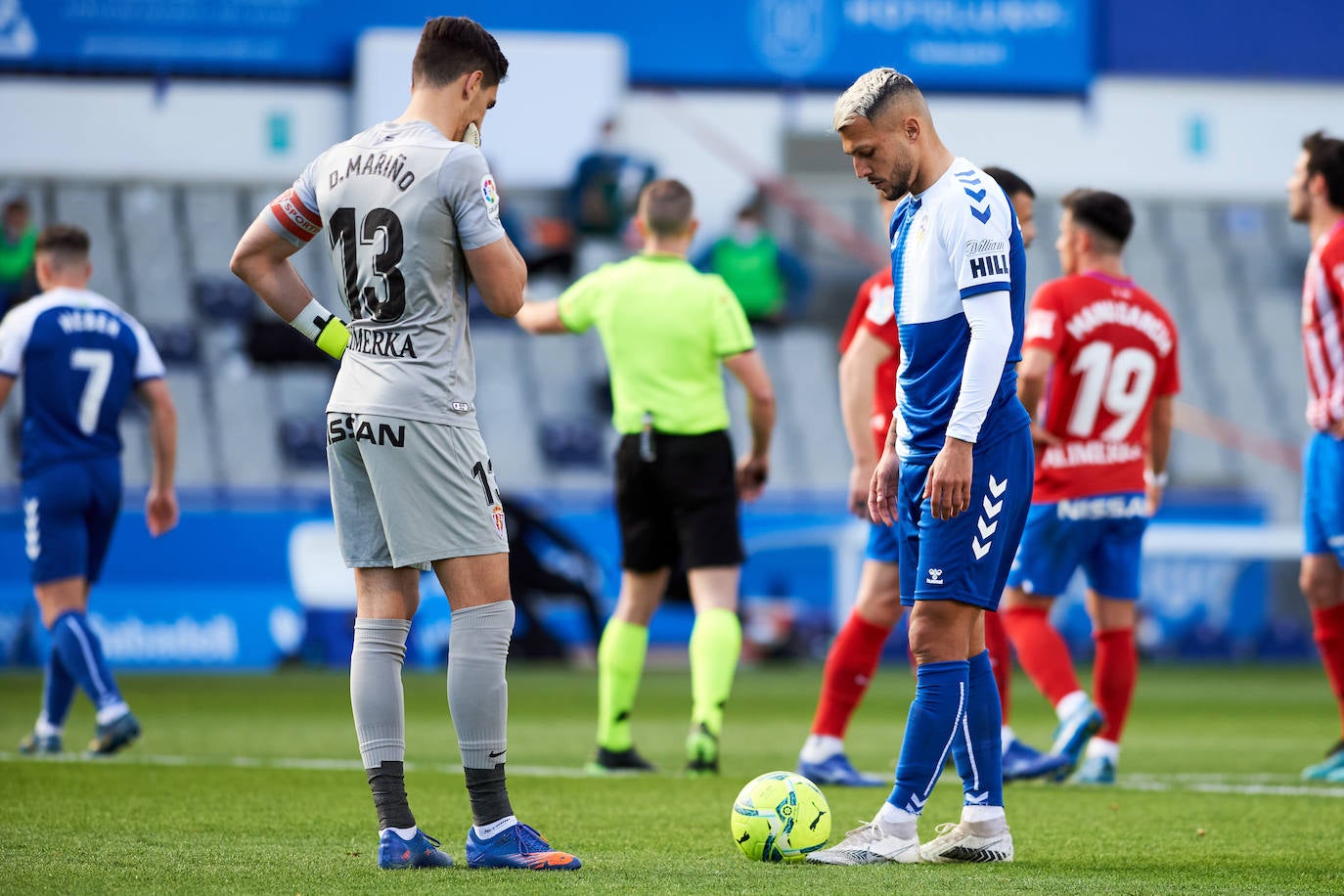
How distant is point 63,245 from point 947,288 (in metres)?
4.34

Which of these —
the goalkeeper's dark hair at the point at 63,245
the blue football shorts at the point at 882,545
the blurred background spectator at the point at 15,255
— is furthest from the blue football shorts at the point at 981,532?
the blurred background spectator at the point at 15,255

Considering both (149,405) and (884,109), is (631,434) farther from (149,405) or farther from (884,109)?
(884,109)

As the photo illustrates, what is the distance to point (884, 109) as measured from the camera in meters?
4.04

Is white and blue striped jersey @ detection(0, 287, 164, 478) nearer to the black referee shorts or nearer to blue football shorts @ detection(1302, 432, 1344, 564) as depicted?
the black referee shorts

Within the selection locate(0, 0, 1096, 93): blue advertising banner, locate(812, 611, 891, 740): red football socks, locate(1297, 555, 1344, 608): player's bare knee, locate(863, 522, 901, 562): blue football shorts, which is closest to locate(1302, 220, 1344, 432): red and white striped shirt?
locate(1297, 555, 1344, 608): player's bare knee

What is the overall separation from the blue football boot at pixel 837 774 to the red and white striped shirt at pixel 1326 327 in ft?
7.01

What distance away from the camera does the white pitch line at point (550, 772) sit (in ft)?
19.8

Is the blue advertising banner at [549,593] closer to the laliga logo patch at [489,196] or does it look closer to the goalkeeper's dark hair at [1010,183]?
the goalkeeper's dark hair at [1010,183]

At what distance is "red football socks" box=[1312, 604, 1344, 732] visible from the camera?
6754 mm

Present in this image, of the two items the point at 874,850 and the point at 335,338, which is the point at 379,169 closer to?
the point at 335,338

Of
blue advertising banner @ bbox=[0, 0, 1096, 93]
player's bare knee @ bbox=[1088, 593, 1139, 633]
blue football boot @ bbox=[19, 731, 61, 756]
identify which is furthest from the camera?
blue advertising banner @ bbox=[0, 0, 1096, 93]

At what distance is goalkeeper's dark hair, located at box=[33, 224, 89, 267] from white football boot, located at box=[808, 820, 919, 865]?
4.41 meters

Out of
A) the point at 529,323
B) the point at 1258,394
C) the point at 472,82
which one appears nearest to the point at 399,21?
the point at 1258,394

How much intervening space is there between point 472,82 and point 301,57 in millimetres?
14872
